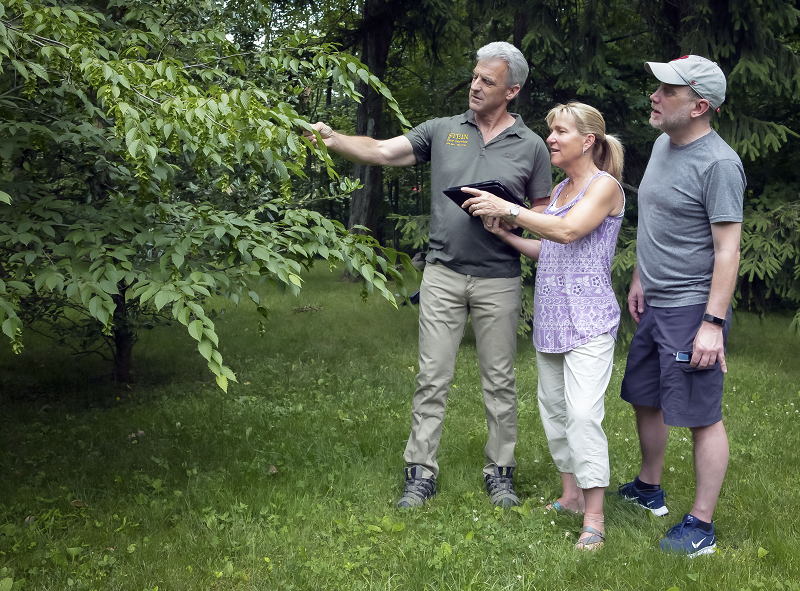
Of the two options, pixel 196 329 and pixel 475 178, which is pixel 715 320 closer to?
pixel 475 178

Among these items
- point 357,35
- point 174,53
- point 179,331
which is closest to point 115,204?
point 174,53

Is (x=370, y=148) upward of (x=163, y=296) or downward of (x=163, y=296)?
upward

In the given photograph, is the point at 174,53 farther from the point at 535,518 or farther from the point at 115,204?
the point at 535,518

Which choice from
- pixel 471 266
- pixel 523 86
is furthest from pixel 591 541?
pixel 523 86

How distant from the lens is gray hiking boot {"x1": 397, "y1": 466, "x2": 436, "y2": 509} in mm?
3678

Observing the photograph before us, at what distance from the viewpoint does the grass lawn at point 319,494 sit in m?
3.02

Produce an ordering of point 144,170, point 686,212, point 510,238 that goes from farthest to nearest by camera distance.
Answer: point 510,238 < point 686,212 < point 144,170

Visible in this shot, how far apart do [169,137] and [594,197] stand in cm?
182

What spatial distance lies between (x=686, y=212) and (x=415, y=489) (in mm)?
1978

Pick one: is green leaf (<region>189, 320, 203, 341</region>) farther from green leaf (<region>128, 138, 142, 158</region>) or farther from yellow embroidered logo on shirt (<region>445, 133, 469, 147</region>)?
yellow embroidered logo on shirt (<region>445, 133, 469, 147</region>)

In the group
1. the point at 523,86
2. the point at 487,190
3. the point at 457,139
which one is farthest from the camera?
the point at 523,86

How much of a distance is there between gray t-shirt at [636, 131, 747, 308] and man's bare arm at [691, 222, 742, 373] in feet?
0.20

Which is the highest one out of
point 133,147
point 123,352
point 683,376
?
point 133,147

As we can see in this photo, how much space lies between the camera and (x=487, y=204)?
318 centimetres
